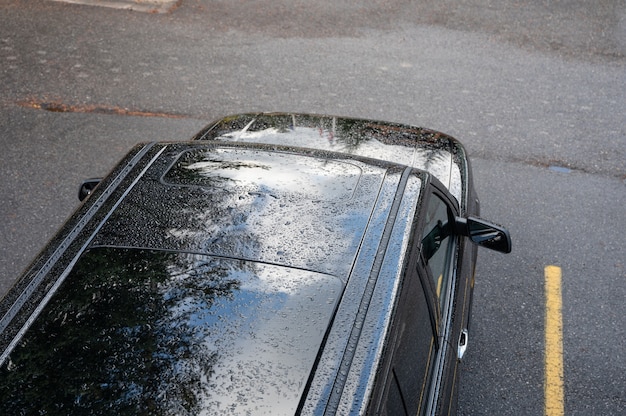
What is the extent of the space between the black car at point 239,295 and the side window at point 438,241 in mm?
18

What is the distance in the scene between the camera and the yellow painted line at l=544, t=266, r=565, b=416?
4.21 m

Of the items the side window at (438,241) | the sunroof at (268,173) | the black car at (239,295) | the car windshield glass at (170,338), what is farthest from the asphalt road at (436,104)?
the car windshield glass at (170,338)

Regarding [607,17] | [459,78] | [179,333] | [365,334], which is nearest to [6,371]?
[179,333]

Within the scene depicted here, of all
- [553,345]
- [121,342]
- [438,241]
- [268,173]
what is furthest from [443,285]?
[121,342]

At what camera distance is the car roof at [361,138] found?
14.3 ft

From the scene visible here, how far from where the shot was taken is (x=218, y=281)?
2.38m

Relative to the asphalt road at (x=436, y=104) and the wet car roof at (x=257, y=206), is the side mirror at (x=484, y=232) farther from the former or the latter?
the asphalt road at (x=436, y=104)

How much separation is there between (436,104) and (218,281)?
5.55 meters

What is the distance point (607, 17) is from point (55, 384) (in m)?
10.2

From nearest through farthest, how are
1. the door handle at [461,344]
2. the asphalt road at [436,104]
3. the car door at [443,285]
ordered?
the car door at [443,285] → the door handle at [461,344] → the asphalt road at [436,104]

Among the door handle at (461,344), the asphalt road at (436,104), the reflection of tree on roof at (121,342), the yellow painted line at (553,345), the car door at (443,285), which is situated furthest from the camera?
the asphalt road at (436,104)

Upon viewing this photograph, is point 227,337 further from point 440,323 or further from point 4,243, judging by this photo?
point 4,243

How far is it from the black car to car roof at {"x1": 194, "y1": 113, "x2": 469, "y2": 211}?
0.96m

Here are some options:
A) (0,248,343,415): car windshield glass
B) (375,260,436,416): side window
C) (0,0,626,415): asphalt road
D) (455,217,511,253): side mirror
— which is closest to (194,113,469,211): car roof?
(455,217,511,253): side mirror
